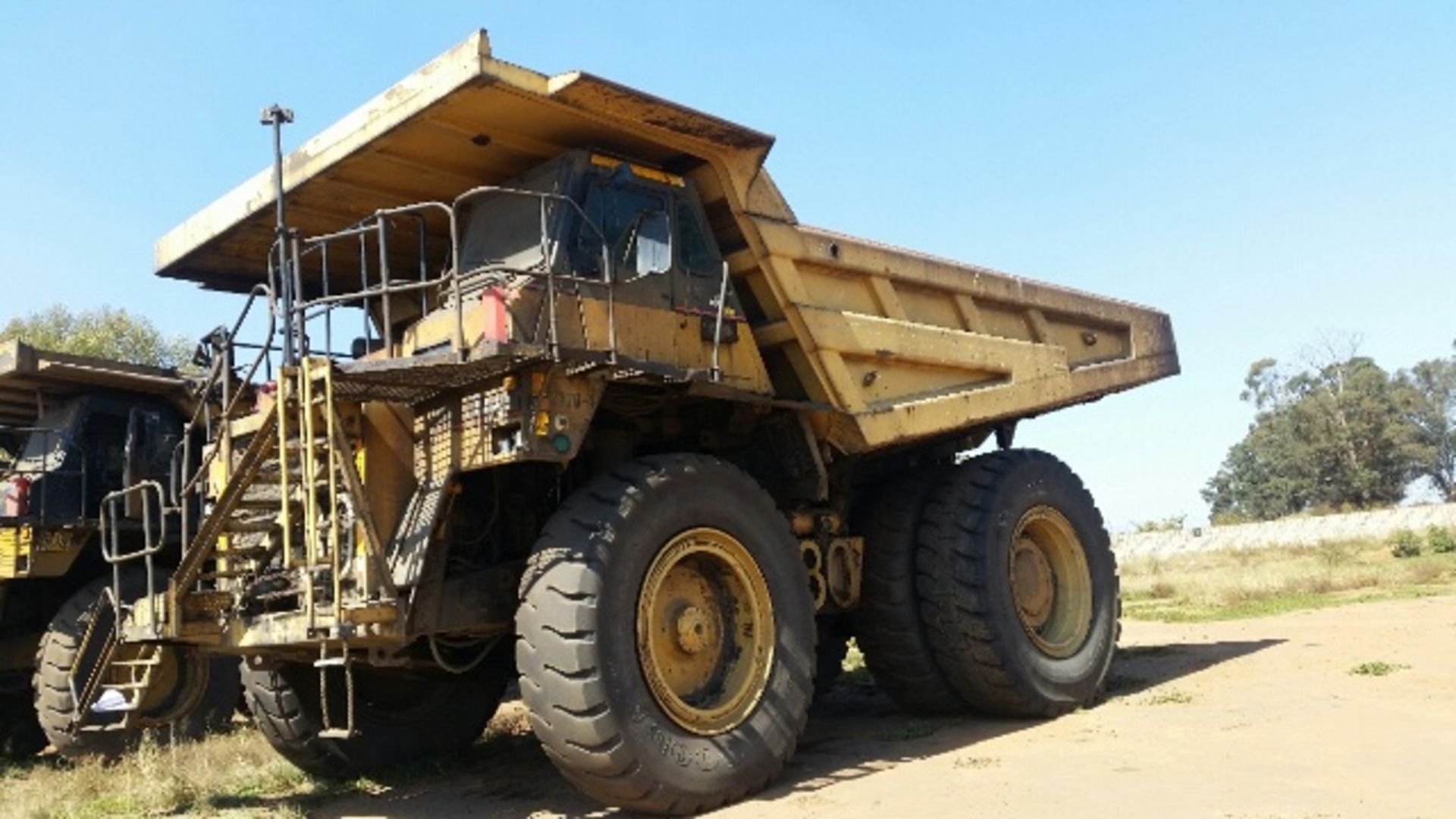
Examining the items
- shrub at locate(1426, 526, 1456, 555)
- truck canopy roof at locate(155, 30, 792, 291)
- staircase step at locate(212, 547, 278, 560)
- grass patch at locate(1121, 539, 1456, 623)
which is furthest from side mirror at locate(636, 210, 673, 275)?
shrub at locate(1426, 526, 1456, 555)

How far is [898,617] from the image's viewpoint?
25.8 feet

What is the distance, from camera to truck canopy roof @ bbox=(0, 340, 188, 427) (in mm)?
9836

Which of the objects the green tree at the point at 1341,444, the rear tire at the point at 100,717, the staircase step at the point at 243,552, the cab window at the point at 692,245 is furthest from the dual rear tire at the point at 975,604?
the green tree at the point at 1341,444

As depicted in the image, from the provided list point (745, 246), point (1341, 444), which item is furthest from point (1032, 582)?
point (1341, 444)

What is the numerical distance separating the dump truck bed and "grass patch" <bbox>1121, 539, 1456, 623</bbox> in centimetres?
683

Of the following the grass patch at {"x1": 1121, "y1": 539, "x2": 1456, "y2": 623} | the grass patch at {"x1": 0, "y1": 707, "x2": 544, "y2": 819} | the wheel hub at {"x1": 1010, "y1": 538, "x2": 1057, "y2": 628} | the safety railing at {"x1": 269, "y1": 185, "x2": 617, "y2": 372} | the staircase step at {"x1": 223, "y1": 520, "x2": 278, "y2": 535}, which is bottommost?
the grass patch at {"x1": 1121, "y1": 539, "x2": 1456, "y2": 623}

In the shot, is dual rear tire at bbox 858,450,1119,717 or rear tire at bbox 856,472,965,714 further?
rear tire at bbox 856,472,965,714

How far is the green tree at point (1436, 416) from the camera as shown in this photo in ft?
203

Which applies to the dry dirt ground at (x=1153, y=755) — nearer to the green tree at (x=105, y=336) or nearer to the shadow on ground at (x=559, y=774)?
the shadow on ground at (x=559, y=774)

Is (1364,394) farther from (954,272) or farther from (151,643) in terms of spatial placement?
(151,643)

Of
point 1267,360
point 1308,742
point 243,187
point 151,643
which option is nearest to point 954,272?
point 1308,742

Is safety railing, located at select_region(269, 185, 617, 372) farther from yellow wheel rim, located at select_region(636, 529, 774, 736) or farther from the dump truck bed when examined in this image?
yellow wheel rim, located at select_region(636, 529, 774, 736)

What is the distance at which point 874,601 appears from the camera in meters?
7.97

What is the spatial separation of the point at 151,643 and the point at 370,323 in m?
2.24
